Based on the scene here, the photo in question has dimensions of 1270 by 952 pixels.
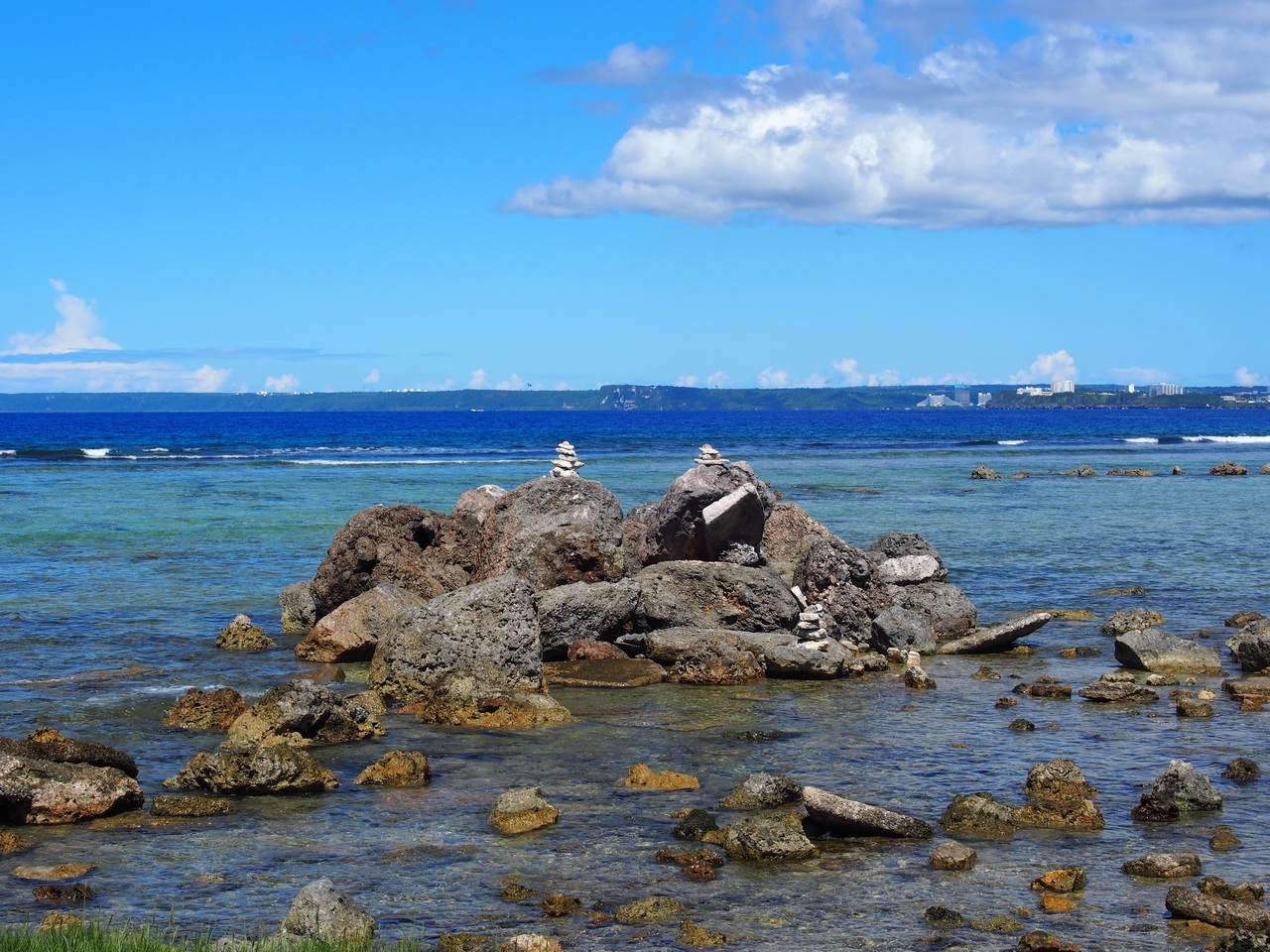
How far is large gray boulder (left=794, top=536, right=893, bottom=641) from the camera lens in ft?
57.1

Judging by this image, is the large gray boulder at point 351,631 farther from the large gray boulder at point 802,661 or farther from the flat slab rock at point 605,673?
the large gray boulder at point 802,661

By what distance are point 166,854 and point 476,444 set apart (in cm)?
9742

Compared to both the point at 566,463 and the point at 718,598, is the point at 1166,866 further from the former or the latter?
the point at 566,463

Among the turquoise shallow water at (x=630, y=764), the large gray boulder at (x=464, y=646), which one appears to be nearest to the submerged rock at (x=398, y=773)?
the turquoise shallow water at (x=630, y=764)

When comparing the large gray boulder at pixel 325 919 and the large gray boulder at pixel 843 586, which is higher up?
the large gray boulder at pixel 843 586

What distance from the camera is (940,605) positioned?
1831cm

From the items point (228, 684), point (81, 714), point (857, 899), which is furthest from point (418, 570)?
point (857, 899)

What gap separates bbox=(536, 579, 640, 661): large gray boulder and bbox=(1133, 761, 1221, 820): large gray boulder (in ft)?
25.2

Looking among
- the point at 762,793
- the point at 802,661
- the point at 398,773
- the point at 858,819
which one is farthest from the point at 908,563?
the point at 398,773

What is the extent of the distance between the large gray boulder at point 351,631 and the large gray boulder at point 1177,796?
31.1 feet

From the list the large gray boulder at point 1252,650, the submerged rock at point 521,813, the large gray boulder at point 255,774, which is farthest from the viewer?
the large gray boulder at point 1252,650

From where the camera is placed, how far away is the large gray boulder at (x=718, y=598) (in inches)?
645

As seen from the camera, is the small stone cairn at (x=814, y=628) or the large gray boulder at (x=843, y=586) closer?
the small stone cairn at (x=814, y=628)

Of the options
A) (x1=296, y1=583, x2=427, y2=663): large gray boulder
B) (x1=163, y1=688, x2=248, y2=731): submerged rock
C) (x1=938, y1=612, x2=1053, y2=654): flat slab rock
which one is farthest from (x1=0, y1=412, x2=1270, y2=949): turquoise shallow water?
(x1=938, y1=612, x2=1053, y2=654): flat slab rock
